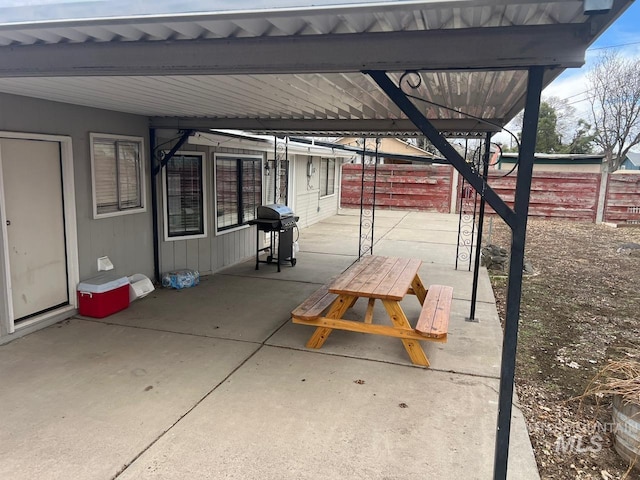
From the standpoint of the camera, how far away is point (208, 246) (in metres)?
7.19

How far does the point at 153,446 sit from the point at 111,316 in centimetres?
267

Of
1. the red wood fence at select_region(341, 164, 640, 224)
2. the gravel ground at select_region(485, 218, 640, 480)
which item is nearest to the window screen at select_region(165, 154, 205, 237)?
the gravel ground at select_region(485, 218, 640, 480)

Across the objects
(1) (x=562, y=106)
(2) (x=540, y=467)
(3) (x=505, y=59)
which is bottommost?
(2) (x=540, y=467)

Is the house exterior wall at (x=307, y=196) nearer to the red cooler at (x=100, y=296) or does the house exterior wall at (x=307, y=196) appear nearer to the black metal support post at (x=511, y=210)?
the red cooler at (x=100, y=296)

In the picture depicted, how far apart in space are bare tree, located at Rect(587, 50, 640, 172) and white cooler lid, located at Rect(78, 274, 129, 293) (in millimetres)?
24533

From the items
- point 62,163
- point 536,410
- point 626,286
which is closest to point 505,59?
point 536,410

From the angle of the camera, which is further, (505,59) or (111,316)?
(111,316)

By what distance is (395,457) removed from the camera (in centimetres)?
278

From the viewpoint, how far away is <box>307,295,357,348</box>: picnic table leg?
4.33 m

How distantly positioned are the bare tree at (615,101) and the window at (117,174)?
23.9 metres

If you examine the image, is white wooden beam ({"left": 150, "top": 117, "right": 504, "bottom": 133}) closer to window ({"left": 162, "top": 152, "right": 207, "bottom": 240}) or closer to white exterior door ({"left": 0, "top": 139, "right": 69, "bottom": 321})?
window ({"left": 162, "top": 152, "right": 207, "bottom": 240})

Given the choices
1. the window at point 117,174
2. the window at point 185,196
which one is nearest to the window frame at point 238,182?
the window at point 185,196

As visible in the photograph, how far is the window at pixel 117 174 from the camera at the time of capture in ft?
17.3

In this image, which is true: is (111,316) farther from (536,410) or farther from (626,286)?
(626,286)
